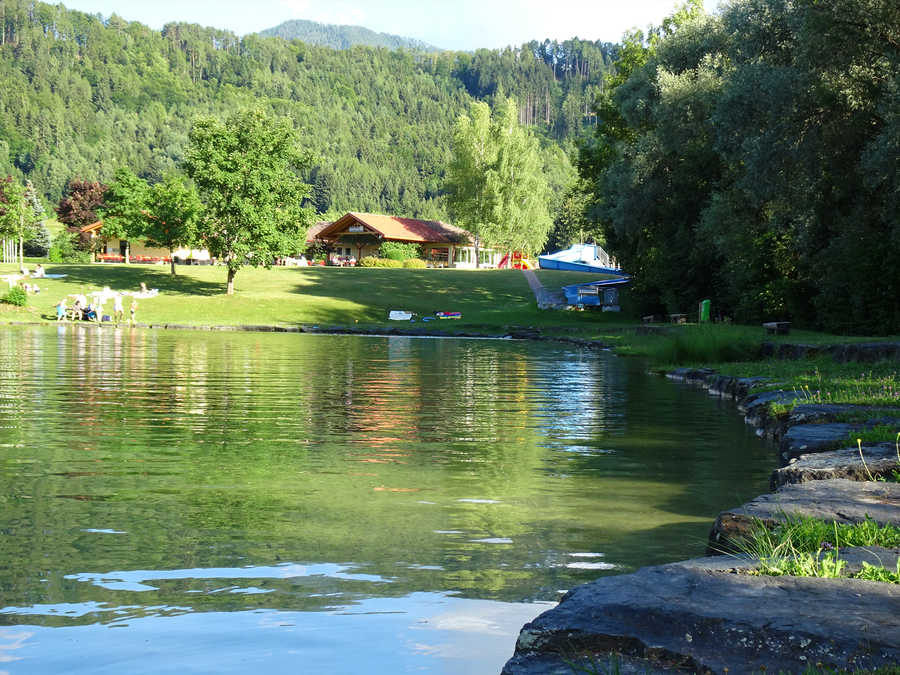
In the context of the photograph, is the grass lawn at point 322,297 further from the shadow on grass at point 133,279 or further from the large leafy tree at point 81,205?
the large leafy tree at point 81,205

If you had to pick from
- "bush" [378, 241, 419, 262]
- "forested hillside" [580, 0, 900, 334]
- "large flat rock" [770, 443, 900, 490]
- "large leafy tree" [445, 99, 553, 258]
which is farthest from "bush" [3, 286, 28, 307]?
"large leafy tree" [445, 99, 553, 258]

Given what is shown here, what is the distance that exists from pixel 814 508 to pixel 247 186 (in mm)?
58174

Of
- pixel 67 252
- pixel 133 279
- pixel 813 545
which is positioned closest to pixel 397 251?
pixel 67 252

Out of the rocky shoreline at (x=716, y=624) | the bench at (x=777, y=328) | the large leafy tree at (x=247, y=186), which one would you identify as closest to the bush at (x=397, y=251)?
the large leafy tree at (x=247, y=186)

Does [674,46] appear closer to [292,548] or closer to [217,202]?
[217,202]

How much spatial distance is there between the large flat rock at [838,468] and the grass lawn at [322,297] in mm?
36501

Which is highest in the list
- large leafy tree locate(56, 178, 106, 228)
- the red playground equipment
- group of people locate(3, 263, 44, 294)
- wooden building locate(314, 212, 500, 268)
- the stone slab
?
large leafy tree locate(56, 178, 106, 228)

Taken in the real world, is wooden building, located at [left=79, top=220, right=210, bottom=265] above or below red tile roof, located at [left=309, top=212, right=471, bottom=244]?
below

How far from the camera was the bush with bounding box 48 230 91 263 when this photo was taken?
332ft

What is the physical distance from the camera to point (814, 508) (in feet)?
18.9

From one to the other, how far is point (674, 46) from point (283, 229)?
2835 cm

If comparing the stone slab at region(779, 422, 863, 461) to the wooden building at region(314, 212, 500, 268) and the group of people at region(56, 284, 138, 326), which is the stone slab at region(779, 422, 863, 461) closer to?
the group of people at region(56, 284, 138, 326)

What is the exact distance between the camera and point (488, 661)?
14.8 ft

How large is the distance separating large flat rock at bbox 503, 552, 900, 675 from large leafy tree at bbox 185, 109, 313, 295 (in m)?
58.2
